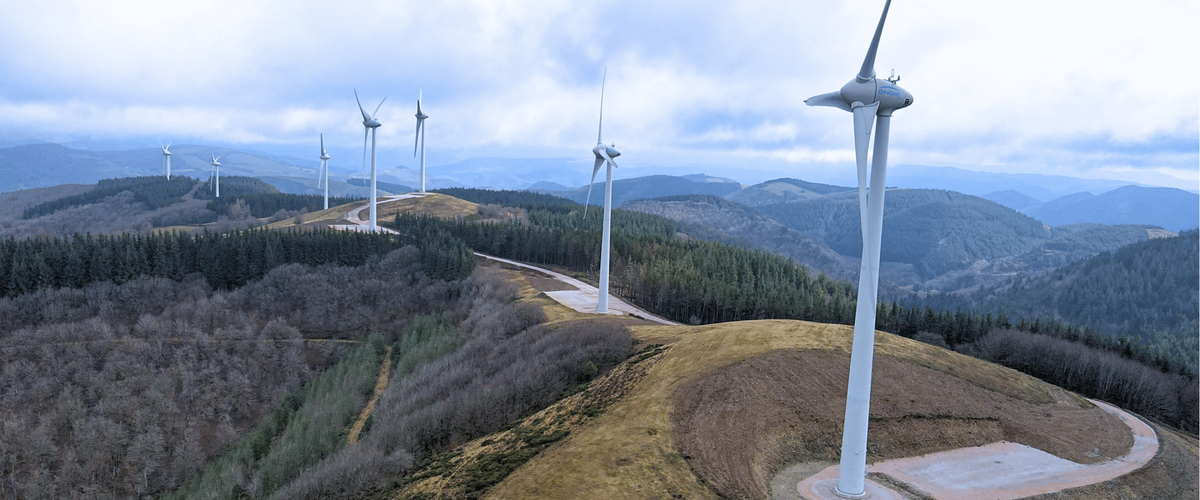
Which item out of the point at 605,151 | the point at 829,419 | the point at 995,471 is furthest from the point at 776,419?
the point at 605,151

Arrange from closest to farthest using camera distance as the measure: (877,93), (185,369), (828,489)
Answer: (877,93), (828,489), (185,369)

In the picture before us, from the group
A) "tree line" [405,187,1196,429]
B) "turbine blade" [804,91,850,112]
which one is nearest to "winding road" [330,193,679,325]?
"tree line" [405,187,1196,429]

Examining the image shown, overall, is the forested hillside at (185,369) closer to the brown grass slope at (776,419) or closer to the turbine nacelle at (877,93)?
the brown grass slope at (776,419)

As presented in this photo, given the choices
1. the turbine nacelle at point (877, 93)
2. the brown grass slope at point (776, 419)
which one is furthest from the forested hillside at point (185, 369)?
the turbine nacelle at point (877, 93)

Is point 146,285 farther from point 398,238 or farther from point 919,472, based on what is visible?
point 919,472

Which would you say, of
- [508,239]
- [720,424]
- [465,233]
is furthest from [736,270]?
[720,424]

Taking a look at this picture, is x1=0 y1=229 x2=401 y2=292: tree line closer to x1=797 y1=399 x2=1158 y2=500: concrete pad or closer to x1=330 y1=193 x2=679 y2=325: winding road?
x1=330 y1=193 x2=679 y2=325: winding road

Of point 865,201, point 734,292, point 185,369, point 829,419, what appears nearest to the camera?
point 865,201

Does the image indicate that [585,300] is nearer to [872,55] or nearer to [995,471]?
[995,471]
